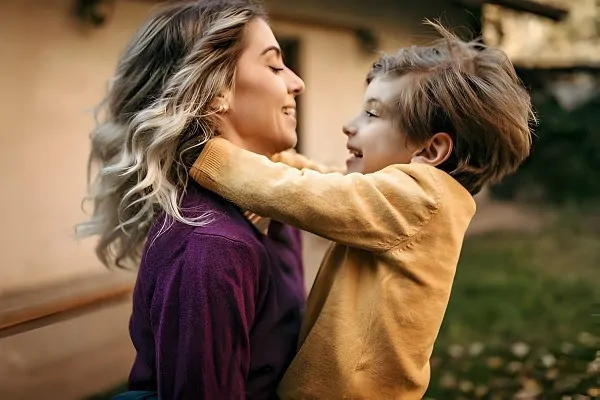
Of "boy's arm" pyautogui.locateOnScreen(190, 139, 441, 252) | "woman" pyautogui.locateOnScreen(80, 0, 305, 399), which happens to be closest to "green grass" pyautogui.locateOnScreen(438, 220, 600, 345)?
"boy's arm" pyautogui.locateOnScreen(190, 139, 441, 252)

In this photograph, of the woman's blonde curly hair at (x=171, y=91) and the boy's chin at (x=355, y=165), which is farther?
the boy's chin at (x=355, y=165)

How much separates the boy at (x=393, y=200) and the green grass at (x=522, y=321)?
2.95ft

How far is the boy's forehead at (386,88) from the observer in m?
1.69

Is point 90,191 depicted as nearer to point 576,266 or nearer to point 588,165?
point 576,266

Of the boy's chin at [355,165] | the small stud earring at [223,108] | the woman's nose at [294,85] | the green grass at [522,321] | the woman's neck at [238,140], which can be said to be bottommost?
the green grass at [522,321]

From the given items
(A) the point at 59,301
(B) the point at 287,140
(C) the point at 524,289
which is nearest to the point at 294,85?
(B) the point at 287,140

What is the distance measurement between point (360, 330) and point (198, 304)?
0.39 meters

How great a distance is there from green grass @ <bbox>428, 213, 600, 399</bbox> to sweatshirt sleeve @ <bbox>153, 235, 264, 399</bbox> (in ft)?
4.17

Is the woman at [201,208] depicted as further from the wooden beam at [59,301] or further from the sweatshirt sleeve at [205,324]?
the wooden beam at [59,301]

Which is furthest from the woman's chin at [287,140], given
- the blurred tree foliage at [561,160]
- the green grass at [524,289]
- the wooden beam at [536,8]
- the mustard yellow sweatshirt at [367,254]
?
the blurred tree foliage at [561,160]

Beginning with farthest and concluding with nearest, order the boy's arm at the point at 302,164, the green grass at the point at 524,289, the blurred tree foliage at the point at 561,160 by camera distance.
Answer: the blurred tree foliage at the point at 561,160, the green grass at the point at 524,289, the boy's arm at the point at 302,164

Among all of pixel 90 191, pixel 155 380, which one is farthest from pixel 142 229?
pixel 155 380

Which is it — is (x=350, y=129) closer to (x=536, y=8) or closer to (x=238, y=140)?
(x=238, y=140)

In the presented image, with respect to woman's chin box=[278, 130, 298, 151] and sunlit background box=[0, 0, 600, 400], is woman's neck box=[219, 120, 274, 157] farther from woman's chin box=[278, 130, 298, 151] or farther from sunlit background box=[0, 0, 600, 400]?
sunlit background box=[0, 0, 600, 400]
